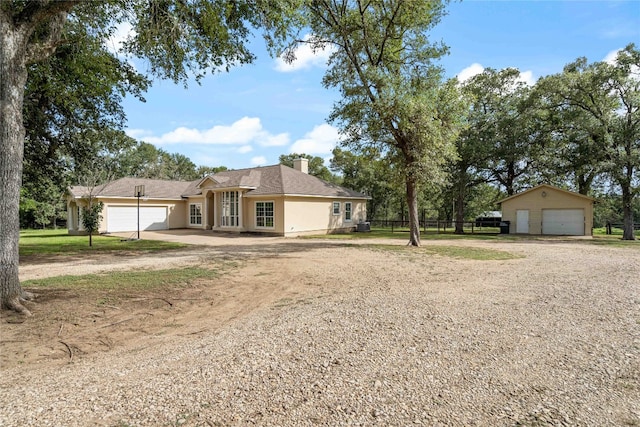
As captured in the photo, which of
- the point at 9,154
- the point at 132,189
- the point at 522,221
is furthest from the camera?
the point at 522,221

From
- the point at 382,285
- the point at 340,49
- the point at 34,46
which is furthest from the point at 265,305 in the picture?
the point at 340,49

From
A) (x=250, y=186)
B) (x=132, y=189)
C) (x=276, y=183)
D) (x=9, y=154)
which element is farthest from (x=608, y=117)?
(x=132, y=189)

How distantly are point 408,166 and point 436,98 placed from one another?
3073mm

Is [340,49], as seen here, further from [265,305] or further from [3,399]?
[3,399]

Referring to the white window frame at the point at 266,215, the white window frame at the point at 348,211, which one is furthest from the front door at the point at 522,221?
the white window frame at the point at 266,215

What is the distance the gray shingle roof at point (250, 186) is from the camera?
2278 cm

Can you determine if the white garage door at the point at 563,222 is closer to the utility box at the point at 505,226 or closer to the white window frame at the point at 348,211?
the utility box at the point at 505,226

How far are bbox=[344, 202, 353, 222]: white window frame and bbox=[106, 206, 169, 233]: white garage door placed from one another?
547 inches

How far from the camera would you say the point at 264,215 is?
22.6 m

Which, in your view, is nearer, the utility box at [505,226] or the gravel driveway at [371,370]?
the gravel driveway at [371,370]

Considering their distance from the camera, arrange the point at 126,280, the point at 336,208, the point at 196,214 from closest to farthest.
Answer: the point at 126,280 → the point at 336,208 → the point at 196,214

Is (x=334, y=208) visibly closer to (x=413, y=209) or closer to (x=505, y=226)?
(x=413, y=209)

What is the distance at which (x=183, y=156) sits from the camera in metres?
59.9

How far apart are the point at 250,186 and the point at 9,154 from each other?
692 inches
